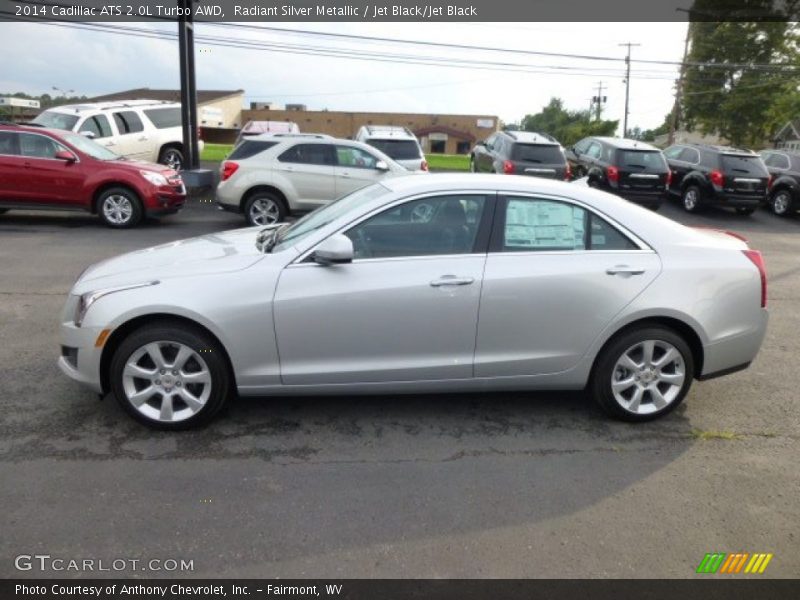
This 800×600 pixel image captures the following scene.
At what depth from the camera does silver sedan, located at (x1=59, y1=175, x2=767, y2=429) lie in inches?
146

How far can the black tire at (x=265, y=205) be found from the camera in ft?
36.5

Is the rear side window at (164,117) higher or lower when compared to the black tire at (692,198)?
higher

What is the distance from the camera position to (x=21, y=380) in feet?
14.9

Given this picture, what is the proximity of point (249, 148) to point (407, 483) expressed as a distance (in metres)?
9.16

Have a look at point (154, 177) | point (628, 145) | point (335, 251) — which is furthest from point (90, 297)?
point (628, 145)

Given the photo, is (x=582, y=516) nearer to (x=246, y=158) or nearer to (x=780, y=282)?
(x=780, y=282)

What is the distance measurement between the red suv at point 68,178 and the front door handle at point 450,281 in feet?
28.1

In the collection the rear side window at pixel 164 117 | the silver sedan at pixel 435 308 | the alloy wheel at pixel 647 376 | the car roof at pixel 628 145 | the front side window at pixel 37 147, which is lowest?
the alloy wheel at pixel 647 376

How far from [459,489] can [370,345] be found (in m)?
1.00

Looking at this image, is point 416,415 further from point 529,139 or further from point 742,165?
point 742,165

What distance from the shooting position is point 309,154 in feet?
36.9

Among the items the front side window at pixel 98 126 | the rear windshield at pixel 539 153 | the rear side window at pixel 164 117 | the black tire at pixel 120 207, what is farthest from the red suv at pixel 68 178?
the rear windshield at pixel 539 153

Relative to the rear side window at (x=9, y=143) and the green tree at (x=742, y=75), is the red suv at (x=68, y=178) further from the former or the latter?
the green tree at (x=742, y=75)

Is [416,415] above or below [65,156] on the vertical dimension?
below
